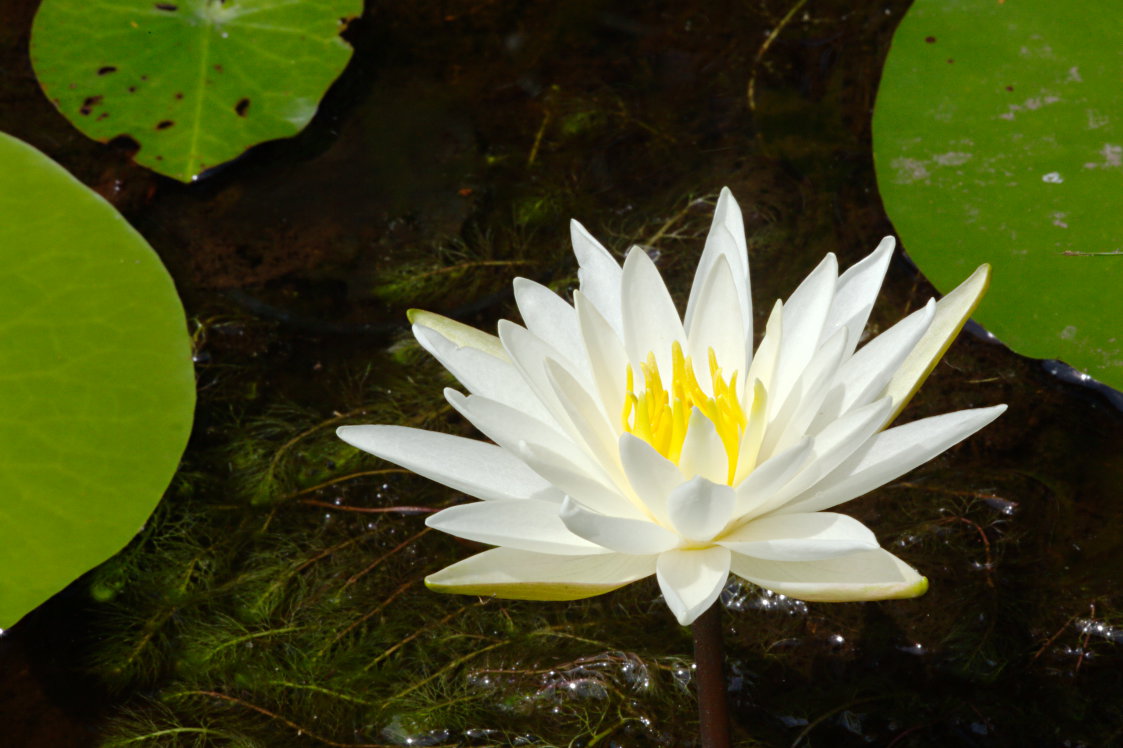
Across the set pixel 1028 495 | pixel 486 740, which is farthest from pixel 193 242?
pixel 1028 495

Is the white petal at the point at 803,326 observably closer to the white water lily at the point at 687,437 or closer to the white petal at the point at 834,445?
the white water lily at the point at 687,437

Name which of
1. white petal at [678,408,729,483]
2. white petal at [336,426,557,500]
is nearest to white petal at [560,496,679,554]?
white petal at [678,408,729,483]

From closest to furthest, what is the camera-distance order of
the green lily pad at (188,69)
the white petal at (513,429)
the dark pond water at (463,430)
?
the white petal at (513,429) < the dark pond water at (463,430) < the green lily pad at (188,69)

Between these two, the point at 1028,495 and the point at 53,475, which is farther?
the point at 1028,495

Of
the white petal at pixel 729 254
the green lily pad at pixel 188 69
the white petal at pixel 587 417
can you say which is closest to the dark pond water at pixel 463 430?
the green lily pad at pixel 188 69

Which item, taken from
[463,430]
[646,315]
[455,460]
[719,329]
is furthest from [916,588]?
[463,430]

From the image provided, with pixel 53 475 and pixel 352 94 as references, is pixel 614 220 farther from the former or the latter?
pixel 53 475

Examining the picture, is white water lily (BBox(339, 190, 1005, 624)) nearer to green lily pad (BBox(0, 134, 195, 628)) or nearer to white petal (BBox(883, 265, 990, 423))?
white petal (BBox(883, 265, 990, 423))
